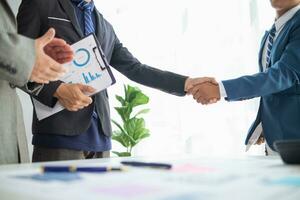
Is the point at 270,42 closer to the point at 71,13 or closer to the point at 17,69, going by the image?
the point at 71,13

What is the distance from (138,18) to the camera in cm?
293

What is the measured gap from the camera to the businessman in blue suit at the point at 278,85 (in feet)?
5.00

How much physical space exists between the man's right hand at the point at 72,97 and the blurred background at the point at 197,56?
1.00m

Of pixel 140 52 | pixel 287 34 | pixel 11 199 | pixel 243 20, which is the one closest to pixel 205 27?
pixel 243 20

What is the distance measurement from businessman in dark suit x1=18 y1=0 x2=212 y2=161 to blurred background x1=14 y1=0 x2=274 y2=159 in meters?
0.86

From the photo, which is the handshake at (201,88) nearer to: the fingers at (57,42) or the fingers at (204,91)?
the fingers at (204,91)

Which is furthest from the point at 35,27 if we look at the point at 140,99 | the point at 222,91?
the point at 140,99

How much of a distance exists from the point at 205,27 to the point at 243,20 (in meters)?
0.26

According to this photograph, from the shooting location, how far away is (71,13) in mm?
1416

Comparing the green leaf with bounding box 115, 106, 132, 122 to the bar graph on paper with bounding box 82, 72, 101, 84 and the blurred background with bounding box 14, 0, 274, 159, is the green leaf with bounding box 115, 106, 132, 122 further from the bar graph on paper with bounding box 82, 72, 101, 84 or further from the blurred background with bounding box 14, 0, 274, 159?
the bar graph on paper with bounding box 82, 72, 101, 84

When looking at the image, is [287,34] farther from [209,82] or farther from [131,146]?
[131,146]

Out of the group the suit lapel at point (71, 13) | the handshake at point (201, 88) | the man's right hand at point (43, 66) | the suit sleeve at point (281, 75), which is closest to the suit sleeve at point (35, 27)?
the suit lapel at point (71, 13)

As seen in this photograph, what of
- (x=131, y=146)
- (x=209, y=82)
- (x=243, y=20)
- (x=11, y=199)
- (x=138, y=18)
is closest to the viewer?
(x=11, y=199)

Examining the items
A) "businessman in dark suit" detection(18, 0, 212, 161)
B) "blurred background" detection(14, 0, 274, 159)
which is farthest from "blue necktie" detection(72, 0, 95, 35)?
"blurred background" detection(14, 0, 274, 159)
